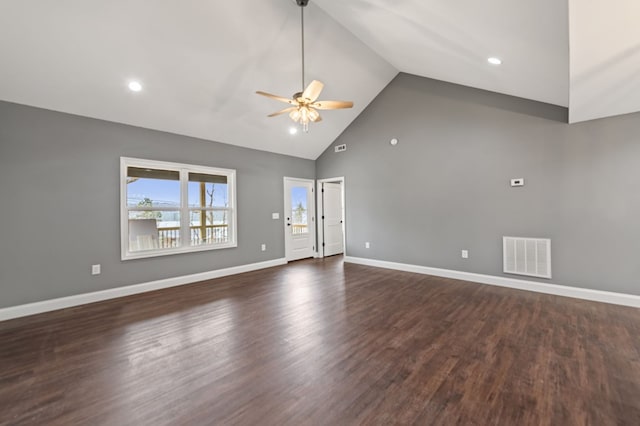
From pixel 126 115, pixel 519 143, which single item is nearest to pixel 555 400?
pixel 519 143

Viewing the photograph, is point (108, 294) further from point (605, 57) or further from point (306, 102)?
point (605, 57)

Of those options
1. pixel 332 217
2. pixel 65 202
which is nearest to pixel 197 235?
pixel 65 202

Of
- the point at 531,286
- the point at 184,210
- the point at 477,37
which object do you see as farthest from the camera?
the point at 184,210

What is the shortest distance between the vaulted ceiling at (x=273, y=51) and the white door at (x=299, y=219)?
223 cm

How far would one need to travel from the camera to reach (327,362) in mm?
2207

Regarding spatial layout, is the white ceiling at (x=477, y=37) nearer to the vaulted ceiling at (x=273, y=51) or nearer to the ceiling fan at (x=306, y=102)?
the vaulted ceiling at (x=273, y=51)

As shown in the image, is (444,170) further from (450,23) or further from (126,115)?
(126,115)

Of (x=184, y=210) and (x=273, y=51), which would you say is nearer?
(x=273, y=51)

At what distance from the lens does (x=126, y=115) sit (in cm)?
398

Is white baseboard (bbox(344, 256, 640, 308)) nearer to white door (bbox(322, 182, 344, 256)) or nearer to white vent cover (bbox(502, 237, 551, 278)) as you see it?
white vent cover (bbox(502, 237, 551, 278))

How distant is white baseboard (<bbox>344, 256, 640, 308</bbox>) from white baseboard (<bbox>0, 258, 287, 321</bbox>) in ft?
11.3

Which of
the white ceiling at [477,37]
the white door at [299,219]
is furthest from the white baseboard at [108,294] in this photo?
the white ceiling at [477,37]

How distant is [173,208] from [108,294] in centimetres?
162

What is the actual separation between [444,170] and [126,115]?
17.7ft
